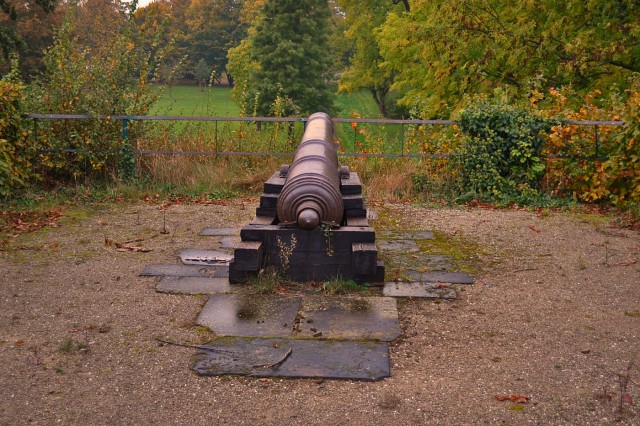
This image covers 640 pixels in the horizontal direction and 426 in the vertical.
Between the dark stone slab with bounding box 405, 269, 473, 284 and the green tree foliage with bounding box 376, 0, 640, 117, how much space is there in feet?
33.3

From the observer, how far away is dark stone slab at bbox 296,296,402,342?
18.9 ft

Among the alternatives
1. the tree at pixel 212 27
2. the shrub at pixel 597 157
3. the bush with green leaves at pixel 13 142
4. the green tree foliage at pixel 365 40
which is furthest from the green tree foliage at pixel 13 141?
the tree at pixel 212 27

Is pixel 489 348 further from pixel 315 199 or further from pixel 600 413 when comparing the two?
pixel 315 199

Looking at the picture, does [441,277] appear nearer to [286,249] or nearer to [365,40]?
[286,249]

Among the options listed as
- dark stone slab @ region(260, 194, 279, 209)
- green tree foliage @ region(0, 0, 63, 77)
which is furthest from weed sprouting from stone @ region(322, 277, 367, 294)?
green tree foliage @ region(0, 0, 63, 77)

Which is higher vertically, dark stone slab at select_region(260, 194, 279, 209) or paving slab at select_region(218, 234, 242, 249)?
dark stone slab at select_region(260, 194, 279, 209)

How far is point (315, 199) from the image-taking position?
23.0ft

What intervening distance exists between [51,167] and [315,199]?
6388 mm

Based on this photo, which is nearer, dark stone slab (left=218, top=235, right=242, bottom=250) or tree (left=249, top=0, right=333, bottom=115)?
dark stone slab (left=218, top=235, right=242, bottom=250)

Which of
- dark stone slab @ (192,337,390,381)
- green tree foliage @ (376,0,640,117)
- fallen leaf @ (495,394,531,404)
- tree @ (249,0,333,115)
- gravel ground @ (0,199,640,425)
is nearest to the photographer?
gravel ground @ (0,199,640,425)

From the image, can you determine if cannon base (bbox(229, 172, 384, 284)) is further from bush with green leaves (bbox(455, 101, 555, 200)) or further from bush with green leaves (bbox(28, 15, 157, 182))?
bush with green leaves (bbox(28, 15, 157, 182))

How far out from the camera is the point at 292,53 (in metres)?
38.1

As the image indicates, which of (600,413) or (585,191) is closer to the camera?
(600,413)

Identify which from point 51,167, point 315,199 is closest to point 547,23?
point 51,167
